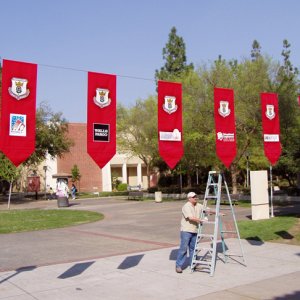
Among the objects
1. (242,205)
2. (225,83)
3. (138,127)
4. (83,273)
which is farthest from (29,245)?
(138,127)

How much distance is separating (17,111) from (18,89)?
0.46 m

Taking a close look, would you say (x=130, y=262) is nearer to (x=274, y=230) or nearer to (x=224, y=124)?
(x=224, y=124)

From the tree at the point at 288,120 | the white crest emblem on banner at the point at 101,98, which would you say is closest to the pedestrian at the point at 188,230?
the white crest emblem on banner at the point at 101,98

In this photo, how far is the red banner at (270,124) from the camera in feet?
49.8

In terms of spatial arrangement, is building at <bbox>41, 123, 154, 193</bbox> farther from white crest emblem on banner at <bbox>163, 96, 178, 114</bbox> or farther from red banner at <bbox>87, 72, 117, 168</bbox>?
red banner at <bbox>87, 72, 117, 168</bbox>

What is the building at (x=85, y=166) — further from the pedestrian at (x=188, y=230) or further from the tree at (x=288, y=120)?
the pedestrian at (x=188, y=230)

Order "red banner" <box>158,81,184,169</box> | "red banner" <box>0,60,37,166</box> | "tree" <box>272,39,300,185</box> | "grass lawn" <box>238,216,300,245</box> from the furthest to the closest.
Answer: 1. "tree" <box>272,39,300,185</box>
2. "grass lawn" <box>238,216,300,245</box>
3. "red banner" <box>158,81,184,169</box>
4. "red banner" <box>0,60,37,166</box>

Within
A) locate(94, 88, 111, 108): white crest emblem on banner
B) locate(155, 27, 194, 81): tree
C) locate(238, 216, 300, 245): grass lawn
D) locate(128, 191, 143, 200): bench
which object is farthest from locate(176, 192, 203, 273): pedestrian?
locate(155, 27, 194, 81): tree

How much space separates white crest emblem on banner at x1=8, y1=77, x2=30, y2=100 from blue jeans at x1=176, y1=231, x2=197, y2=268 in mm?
4357

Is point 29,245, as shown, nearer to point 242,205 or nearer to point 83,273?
point 83,273

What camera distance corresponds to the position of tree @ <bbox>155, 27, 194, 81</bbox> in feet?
175

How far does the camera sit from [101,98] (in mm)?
10836

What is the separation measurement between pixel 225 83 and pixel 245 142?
3936 millimetres

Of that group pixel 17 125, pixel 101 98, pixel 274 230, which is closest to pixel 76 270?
pixel 17 125
